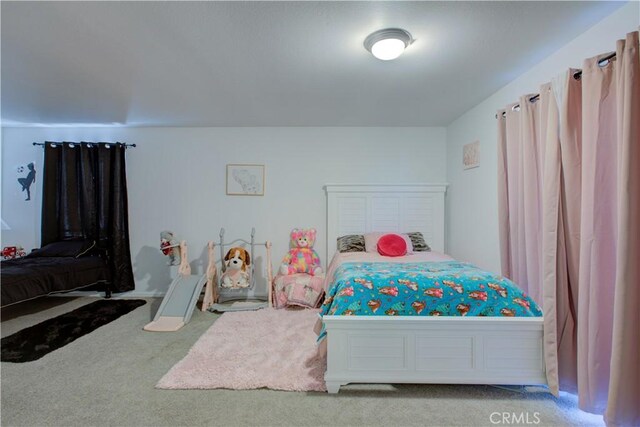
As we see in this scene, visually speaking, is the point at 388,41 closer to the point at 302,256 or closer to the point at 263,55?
the point at 263,55

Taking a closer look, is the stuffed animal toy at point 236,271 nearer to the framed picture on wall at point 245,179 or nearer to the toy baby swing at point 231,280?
the toy baby swing at point 231,280

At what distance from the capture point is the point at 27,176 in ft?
12.3

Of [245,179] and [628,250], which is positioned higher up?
[245,179]

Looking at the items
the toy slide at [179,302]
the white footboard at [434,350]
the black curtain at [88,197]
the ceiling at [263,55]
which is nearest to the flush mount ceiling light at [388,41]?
the ceiling at [263,55]

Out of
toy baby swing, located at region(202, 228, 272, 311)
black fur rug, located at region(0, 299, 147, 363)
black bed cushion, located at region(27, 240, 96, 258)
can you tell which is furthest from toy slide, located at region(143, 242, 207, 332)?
black bed cushion, located at region(27, 240, 96, 258)

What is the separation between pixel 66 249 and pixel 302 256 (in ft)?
8.96

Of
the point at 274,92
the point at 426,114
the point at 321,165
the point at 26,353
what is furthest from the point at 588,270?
the point at 26,353

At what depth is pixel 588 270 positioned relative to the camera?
5.11 ft

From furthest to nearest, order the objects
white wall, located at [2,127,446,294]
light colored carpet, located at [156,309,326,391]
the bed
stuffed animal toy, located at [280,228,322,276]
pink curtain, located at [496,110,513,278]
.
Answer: white wall, located at [2,127,446,294]
stuffed animal toy, located at [280,228,322,276]
the bed
pink curtain, located at [496,110,513,278]
light colored carpet, located at [156,309,326,391]

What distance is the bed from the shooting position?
2658mm

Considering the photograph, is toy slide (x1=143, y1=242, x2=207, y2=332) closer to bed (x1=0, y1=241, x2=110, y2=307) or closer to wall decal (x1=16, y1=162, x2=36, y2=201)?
bed (x1=0, y1=241, x2=110, y2=307)
